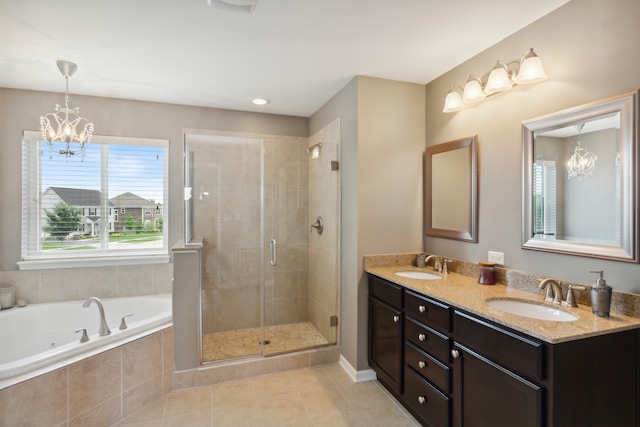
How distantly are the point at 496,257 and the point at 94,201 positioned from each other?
3.58 metres

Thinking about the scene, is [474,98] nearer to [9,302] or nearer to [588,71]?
[588,71]

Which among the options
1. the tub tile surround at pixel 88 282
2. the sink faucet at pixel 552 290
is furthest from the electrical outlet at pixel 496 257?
the tub tile surround at pixel 88 282

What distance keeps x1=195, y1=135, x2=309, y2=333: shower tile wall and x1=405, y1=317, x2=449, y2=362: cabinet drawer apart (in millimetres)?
1500

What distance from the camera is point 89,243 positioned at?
10.3ft

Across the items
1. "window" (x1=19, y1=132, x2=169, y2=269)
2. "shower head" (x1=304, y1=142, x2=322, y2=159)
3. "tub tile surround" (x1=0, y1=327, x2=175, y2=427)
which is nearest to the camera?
"tub tile surround" (x1=0, y1=327, x2=175, y2=427)

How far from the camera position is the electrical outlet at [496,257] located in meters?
2.13

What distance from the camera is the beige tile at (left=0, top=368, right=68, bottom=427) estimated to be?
170 cm

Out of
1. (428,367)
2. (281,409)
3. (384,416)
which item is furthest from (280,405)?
(428,367)

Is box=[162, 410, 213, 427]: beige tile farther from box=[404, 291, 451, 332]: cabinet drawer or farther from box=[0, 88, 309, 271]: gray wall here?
box=[0, 88, 309, 271]: gray wall

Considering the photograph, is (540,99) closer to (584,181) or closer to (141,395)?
(584,181)

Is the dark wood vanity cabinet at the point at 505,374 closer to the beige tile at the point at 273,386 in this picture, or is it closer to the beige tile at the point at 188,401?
the beige tile at the point at 273,386

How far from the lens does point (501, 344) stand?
1.46 m

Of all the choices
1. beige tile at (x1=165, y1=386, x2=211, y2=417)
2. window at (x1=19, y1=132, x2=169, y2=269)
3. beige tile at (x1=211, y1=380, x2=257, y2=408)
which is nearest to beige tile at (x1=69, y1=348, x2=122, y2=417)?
beige tile at (x1=165, y1=386, x2=211, y2=417)

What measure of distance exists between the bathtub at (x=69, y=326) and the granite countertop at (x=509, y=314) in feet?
6.22
